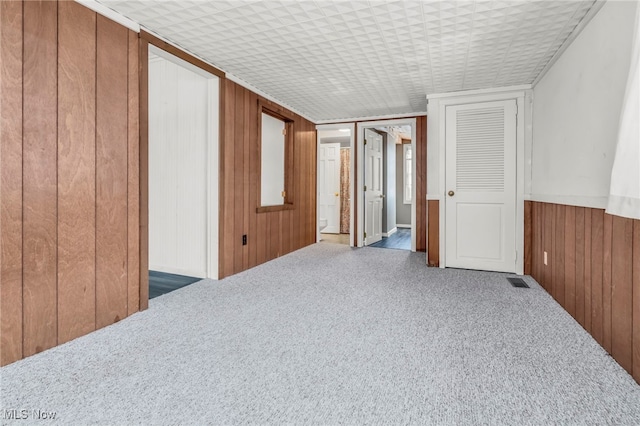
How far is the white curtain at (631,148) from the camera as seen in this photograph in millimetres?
1335

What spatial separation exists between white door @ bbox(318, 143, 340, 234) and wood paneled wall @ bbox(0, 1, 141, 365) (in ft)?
17.3

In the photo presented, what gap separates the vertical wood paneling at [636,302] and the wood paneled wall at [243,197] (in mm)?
3059

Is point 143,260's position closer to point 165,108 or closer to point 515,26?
point 165,108

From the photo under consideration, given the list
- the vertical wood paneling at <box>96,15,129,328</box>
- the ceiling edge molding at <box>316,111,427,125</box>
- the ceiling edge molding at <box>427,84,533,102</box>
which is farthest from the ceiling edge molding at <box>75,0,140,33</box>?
the ceiling edge molding at <box>316,111,427,125</box>

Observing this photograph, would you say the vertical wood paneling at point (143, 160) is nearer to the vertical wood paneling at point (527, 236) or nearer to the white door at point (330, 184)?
the vertical wood paneling at point (527, 236)

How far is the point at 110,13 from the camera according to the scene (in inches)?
84.5

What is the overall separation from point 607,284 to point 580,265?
0.43 meters

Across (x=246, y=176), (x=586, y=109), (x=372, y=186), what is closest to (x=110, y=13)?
(x=246, y=176)

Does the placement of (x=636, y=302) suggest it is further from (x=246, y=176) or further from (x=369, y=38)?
(x=246, y=176)

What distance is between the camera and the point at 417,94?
4.01 m

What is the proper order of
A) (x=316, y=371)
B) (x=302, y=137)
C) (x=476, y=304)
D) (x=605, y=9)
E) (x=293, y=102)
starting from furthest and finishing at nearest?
(x=302, y=137)
(x=293, y=102)
(x=476, y=304)
(x=605, y=9)
(x=316, y=371)

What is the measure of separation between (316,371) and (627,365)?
1.52 m

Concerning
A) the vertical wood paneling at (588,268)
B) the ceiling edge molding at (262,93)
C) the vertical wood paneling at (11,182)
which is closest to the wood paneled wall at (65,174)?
the vertical wood paneling at (11,182)

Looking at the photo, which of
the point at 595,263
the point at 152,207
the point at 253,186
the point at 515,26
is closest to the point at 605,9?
the point at 515,26
